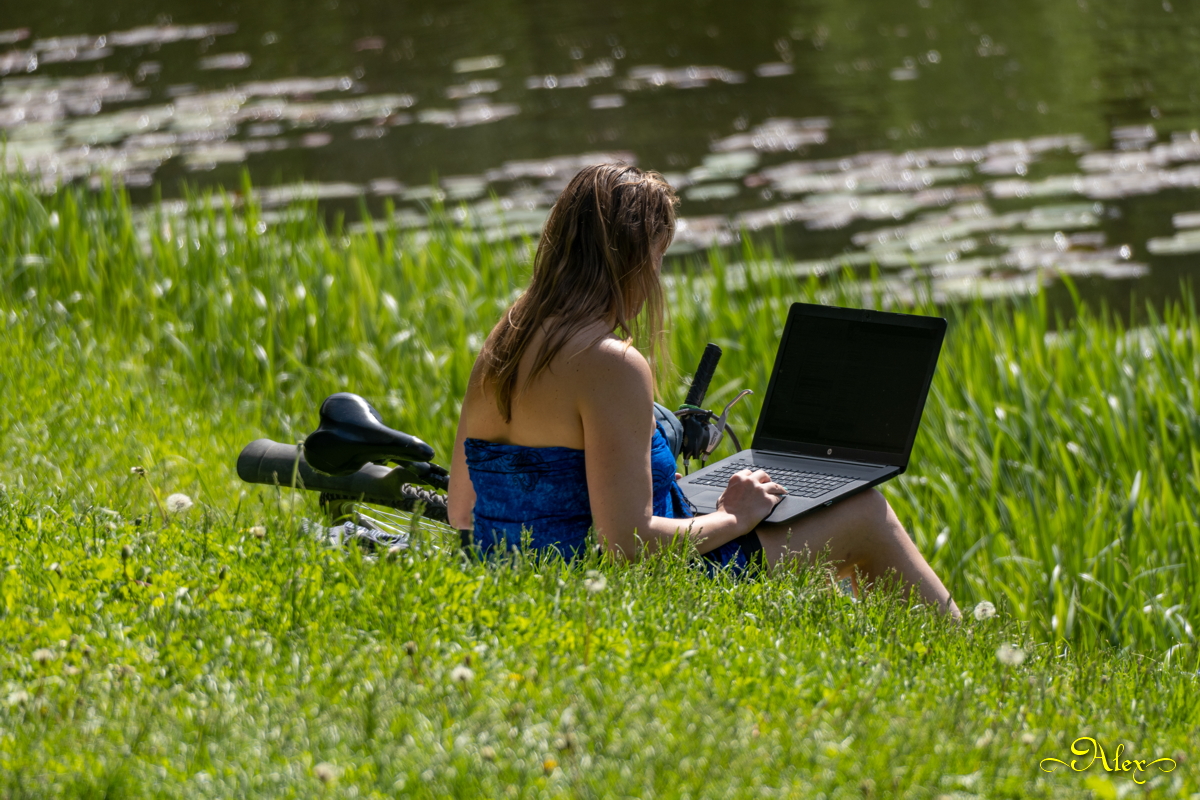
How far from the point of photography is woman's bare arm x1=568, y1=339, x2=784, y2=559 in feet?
8.41

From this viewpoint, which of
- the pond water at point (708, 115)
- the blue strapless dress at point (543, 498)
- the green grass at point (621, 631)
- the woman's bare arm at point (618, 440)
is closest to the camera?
the green grass at point (621, 631)

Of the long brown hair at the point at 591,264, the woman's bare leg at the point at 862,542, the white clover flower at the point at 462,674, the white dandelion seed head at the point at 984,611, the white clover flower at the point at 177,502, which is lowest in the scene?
the white dandelion seed head at the point at 984,611

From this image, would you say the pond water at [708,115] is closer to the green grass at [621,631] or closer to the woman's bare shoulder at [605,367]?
the green grass at [621,631]

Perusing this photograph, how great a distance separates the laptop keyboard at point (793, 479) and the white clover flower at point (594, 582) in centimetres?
72

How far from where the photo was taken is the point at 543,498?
2732 mm

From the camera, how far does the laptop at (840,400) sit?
308 centimetres

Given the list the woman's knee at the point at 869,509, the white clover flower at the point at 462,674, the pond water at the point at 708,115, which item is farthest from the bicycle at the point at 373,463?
the pond water at the point at 708,115

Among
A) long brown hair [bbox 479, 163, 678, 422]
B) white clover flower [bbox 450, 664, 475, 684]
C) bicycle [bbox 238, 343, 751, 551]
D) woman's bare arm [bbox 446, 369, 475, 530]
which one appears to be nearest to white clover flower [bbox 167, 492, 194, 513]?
bicycle [bbox 238, 343, 751, 551]

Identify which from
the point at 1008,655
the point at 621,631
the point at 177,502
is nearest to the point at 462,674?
the point at 621,631

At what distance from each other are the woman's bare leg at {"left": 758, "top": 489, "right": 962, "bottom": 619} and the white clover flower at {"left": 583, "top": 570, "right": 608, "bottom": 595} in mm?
583

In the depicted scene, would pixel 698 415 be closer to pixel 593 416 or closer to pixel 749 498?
pixel 749 498

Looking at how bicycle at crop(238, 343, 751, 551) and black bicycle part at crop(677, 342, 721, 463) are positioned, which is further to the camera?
black bicycle part at crop(677, 342, 721, 463)

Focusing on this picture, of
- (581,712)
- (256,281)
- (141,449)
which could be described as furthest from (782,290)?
(581,712)

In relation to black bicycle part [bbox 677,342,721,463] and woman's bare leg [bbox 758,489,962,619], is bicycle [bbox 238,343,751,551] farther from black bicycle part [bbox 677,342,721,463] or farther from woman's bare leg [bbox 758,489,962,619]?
woman's bare leg [bbox 758,489,962,619]
